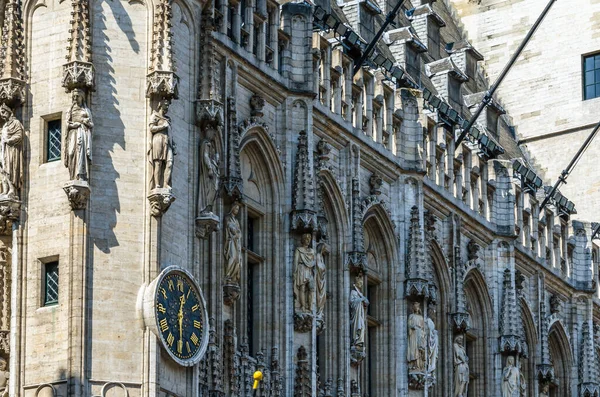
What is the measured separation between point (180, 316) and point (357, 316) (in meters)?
9.27

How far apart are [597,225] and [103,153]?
27.1m


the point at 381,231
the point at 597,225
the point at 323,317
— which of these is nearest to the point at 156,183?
the point at 323,317

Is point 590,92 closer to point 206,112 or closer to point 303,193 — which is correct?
point 303,193

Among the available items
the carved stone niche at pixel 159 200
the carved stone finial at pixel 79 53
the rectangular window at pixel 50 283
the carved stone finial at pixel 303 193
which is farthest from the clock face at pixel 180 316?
the carved stone finial at pixel 303 193

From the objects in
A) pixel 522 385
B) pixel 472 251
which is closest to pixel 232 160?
pixel 472 251

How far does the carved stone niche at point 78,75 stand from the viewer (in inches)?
1743

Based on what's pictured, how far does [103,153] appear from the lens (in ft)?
146

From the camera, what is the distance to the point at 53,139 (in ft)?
147

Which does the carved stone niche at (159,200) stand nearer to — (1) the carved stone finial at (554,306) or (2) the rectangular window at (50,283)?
(2) the rectangular window at (50,283)

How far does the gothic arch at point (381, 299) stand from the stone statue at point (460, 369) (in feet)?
11.9

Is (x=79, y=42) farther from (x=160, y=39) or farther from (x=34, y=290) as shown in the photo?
(x=34, y=290)

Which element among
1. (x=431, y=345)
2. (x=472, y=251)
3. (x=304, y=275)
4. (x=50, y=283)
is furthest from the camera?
(x=472, y=251)

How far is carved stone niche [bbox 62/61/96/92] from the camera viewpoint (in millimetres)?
44281

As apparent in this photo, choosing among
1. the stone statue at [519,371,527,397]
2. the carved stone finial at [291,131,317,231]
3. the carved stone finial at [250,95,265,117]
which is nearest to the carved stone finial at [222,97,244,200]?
the carved stone finial at [250,95,265,117]
